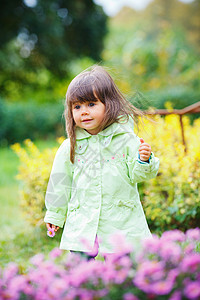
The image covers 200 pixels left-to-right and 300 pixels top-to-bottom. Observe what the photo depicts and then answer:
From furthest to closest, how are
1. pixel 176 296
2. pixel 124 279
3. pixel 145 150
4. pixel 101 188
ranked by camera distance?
pixel 101 188
pixel 145 150
pixel 124 279
pixel 176 296

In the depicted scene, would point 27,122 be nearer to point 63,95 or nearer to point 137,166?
point 63,95

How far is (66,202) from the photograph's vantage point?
7.18ft

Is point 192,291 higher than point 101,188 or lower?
lower

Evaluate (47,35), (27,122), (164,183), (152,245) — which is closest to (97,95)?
(152,245)

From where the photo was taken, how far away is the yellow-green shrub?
117 inches

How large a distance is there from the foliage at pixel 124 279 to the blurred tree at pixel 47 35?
45.4ft

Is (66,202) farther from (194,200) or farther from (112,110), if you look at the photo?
(194,200)

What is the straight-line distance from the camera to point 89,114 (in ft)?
6.68

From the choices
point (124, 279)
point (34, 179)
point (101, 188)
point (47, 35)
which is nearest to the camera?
point (124, 279)

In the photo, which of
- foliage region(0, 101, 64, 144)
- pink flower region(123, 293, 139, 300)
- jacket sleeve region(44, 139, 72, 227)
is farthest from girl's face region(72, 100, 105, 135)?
foliage region(0, 101, 64, 144)

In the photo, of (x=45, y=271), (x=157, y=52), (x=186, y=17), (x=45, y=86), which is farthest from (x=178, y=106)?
(x=186, y=17)

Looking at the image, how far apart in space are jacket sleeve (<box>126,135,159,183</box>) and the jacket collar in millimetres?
90

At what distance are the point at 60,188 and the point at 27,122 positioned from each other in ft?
30.7

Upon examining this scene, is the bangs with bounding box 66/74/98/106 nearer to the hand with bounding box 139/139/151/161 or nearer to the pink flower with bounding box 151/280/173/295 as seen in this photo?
the hand with bounding box 139/139/151/161
